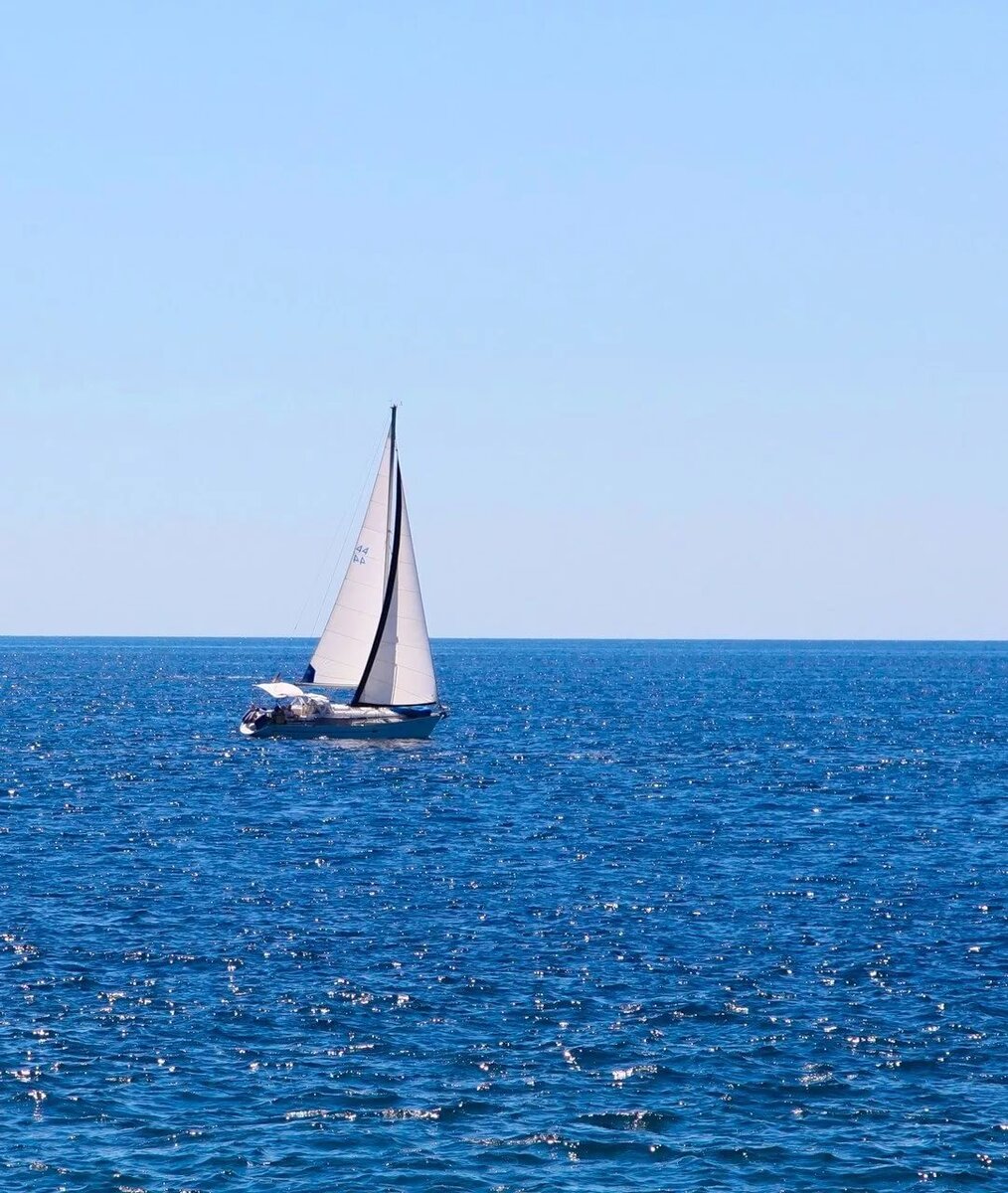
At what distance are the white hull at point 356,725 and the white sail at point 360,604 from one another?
10.4 feet

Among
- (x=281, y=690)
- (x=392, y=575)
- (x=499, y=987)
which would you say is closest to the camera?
(x=499, y=987)

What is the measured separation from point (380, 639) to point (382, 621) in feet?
5.19

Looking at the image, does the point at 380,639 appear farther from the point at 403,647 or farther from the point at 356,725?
the point at 356,725

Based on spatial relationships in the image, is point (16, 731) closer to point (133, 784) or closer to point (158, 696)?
point (133, 784)

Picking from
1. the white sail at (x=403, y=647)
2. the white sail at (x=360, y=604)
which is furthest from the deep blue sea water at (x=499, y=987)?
the white sail at (x=403, y=647)

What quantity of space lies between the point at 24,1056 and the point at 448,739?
78807 millimetres

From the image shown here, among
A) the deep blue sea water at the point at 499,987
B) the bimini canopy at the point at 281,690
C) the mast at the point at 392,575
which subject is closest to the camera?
the deep blue sea water at the point at 499,987

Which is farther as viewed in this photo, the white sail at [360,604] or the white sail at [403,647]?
the white sail at [360,604]

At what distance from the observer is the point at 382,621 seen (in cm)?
9181

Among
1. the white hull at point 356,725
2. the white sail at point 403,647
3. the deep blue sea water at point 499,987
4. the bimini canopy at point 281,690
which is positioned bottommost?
the deep blue sea water at point 499,987

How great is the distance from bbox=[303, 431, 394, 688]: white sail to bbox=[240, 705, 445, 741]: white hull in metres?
3.16

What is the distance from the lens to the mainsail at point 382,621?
91.8 metres

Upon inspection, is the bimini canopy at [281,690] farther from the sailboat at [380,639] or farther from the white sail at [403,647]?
the white sail at [403,647]

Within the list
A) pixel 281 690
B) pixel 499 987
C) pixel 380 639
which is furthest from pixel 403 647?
pixel 499 987
